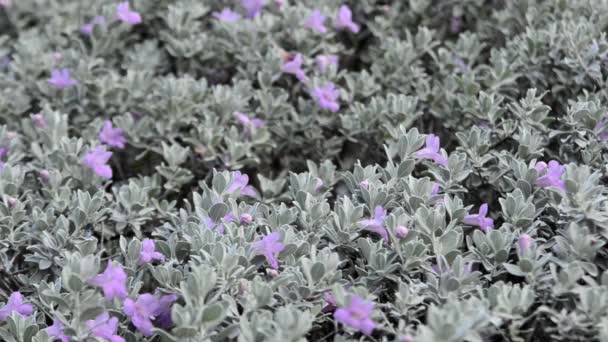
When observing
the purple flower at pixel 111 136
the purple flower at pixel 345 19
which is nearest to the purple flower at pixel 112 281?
the purple flower at pixel 111 136

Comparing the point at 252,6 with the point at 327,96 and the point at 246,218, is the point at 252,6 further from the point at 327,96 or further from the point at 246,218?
the point at 246,218

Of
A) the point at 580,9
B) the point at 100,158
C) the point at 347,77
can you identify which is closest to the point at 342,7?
the point at 347,77

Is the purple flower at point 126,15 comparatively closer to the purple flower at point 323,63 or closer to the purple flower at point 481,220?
the purple flower at point 323,63

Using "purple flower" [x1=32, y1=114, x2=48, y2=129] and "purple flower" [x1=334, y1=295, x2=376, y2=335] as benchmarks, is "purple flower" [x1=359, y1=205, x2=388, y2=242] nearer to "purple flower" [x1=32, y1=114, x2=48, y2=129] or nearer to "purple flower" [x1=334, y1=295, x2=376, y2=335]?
"purple flower" [x1=334, y1=295, x2=376, y2=335]

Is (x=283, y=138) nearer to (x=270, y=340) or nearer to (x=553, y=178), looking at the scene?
(x=553, y=178)

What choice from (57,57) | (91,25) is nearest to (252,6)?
(91,25)
